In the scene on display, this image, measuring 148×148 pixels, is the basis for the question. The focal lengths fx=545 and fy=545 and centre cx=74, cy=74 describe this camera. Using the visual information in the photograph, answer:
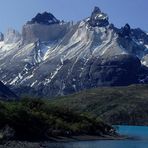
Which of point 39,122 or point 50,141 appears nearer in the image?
point 50,141

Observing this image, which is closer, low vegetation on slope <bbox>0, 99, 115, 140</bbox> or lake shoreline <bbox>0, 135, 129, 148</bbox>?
lake shoreline <bbox>0, 135, 129, 148</bbox>

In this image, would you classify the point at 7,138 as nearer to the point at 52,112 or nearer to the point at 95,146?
the point at 95,146

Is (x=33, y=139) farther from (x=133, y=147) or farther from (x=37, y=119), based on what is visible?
(x=133, y=147)

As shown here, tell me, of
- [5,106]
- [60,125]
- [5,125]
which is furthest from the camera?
[60,125]

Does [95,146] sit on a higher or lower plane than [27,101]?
lower

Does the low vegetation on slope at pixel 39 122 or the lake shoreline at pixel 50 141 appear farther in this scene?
the low vegetation on slope at pixel 39 122

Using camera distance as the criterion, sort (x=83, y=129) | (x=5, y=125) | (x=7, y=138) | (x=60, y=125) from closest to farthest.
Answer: (x=7, y=138) → (x=5, y=125) → (x=60, y=125) → (x=83, y=129)

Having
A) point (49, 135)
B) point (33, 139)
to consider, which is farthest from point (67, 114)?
point (33, 139)

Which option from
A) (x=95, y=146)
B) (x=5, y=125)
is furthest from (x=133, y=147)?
(x=5, y=125)

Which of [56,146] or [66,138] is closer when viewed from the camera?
[56,146]

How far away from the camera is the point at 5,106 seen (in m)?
156

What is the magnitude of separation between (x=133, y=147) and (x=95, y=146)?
11.0m

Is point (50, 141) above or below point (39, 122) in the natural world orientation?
below

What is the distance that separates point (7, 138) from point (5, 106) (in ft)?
79.1
